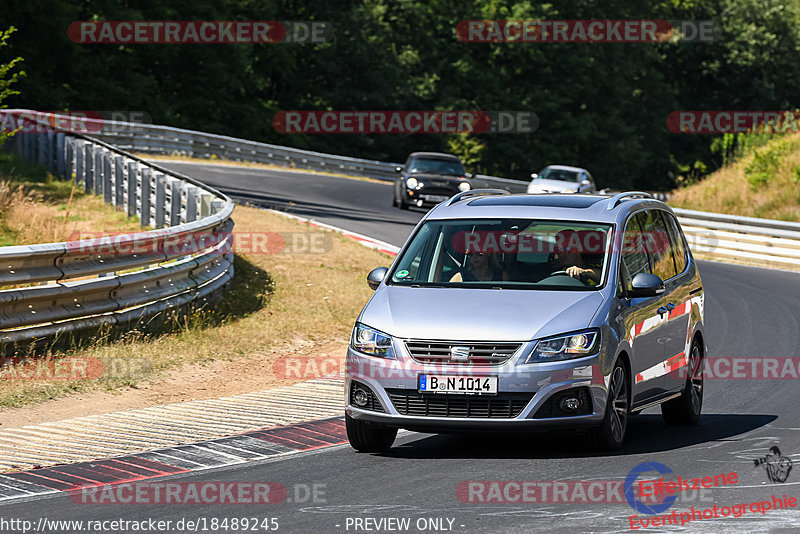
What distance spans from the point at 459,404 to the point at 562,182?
29741 mm

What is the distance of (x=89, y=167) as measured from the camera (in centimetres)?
2517

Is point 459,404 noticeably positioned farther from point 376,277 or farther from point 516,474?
point 376,277

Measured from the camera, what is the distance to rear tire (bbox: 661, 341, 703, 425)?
10320 mm

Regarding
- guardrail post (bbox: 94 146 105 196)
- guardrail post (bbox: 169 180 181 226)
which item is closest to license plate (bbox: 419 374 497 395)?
guardrail post (bbox: 169 180 181 226)

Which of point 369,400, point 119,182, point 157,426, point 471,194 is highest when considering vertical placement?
point 471,194

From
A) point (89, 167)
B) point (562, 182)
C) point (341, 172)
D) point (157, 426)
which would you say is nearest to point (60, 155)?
point (89, 167)

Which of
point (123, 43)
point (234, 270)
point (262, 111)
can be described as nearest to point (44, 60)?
point (123, 43)

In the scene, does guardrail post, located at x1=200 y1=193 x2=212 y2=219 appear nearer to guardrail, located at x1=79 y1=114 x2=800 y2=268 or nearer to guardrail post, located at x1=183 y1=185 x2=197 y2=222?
guardrail post, located at x1=183 y1=185 x2=197 y2=222

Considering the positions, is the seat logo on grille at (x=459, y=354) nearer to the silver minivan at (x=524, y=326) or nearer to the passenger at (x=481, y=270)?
the silver minivan at (x=524, y=326)

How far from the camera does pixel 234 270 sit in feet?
59.3

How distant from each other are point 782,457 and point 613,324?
147 cm

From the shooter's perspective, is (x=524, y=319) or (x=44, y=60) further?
(x=44, y=60)

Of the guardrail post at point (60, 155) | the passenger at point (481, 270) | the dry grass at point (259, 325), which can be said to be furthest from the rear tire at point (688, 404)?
the guardrail post at point (60, 155)

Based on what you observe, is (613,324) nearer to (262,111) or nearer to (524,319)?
(524,319)
